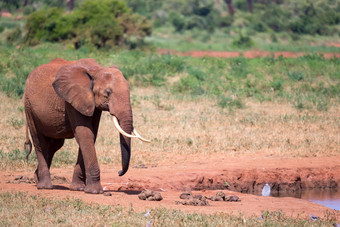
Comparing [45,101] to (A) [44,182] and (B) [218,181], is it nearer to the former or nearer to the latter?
(A) [44,182]

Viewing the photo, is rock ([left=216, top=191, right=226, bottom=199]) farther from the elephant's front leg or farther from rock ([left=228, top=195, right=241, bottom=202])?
the elephant's front leg

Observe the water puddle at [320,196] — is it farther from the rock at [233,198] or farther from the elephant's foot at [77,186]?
the elephant's foot at [77,186]

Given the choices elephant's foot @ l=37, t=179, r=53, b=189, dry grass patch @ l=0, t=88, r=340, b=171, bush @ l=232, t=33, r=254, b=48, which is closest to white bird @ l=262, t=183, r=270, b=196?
dry grass patch @ l=0, t=88, r=340, b=171

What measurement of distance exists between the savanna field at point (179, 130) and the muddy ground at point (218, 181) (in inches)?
0.9

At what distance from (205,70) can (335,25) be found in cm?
2433

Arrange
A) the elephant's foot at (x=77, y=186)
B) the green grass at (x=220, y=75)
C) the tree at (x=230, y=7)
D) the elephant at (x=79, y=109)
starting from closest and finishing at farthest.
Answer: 1. the elephant at (x=79, y=109)
2. the elephant's foot at (x=77, y=186)
3. the green grass at (x=220, y=75)
4. the tree at (x=230, y=7)

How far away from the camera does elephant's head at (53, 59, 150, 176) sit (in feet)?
23.6

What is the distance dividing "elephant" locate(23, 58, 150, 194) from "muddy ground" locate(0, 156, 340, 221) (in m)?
0.34

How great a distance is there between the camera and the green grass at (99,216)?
248 inches

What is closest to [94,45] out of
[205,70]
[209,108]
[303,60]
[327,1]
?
[205,70]

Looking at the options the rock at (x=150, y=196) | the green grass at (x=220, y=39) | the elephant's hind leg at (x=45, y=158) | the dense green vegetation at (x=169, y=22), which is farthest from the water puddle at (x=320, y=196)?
the green grass at (x=220, y=39)

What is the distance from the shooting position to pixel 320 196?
9.60 m

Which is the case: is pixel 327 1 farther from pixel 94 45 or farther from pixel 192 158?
pixel 192 158

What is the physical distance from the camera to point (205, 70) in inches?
795
